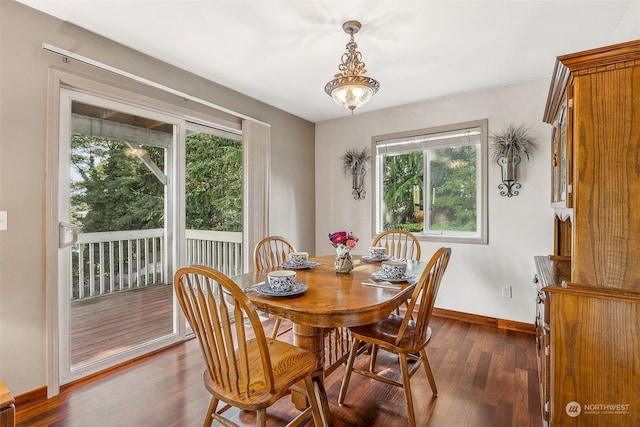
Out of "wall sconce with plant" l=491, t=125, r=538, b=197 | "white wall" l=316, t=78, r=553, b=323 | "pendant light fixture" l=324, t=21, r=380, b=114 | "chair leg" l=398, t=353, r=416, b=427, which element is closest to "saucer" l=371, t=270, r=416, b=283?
"chair leg" l=398, t=353, r=416, b=427

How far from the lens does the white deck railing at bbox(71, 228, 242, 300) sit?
2291 mm

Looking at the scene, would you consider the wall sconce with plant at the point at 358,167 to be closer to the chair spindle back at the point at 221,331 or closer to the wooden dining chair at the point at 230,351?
the wooden dining chair at the point at 230,351

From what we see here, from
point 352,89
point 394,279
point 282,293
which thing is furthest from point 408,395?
point 352,89

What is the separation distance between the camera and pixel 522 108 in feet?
9.95

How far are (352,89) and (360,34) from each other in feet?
1.65

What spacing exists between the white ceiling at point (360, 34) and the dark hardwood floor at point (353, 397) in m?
2.45

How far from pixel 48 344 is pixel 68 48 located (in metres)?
1.95

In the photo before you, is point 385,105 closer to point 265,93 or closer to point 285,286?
point 265,93

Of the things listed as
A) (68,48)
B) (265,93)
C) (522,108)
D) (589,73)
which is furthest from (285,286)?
(522,108)

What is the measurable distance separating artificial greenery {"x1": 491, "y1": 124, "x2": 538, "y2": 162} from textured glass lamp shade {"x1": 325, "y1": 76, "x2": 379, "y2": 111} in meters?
1.73

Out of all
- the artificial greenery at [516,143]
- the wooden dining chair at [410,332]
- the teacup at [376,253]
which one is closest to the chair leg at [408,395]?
the wooden dining chair at [410,332]

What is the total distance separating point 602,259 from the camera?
1.31 m

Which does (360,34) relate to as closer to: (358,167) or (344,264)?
(344,264)

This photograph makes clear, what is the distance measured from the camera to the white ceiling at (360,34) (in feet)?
6.34
